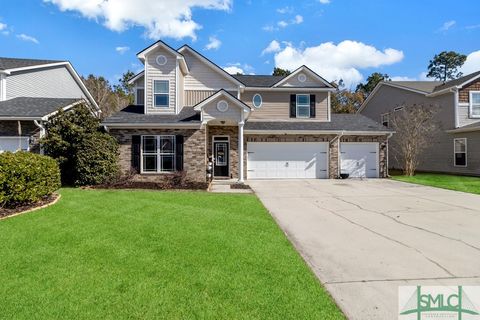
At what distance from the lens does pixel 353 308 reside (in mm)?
3240

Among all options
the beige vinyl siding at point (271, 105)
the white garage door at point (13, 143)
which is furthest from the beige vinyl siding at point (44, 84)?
the beige vinyl siding at point (271, 105)

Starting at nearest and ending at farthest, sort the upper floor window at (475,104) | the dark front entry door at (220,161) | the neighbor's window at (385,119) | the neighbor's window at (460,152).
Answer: the dark front entry door at (220,161) < the neighbor's window at (460,152) < the upper floor window at (475,104) < the neighbor's window at (385,119)

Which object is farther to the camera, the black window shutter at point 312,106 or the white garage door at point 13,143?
the black window shutter at point 312,106

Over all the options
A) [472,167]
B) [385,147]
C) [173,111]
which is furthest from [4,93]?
[472,167]

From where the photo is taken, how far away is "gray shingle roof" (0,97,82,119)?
13566mm

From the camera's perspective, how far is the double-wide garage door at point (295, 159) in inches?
686

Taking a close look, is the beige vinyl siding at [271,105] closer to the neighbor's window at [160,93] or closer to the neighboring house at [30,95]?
the neighbor's window at [160,93]

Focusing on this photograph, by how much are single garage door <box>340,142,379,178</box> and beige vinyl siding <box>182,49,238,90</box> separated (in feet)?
26.2

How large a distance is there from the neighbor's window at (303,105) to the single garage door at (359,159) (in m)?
3.15

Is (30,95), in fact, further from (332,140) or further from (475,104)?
(475,104)

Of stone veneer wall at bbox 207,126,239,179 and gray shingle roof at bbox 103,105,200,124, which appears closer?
gray shingle roof at bbox 103,105,200,124

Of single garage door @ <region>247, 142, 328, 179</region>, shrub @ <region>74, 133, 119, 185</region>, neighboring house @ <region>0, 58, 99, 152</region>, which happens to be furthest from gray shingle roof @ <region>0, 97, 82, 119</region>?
single garage door @ <region>247, 142, 328, 179</region>

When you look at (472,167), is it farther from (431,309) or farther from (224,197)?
(431,309)

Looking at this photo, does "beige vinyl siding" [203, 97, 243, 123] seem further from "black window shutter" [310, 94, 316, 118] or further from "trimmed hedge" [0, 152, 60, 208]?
"trimmed hedge" [0, 152, 60, 208]
